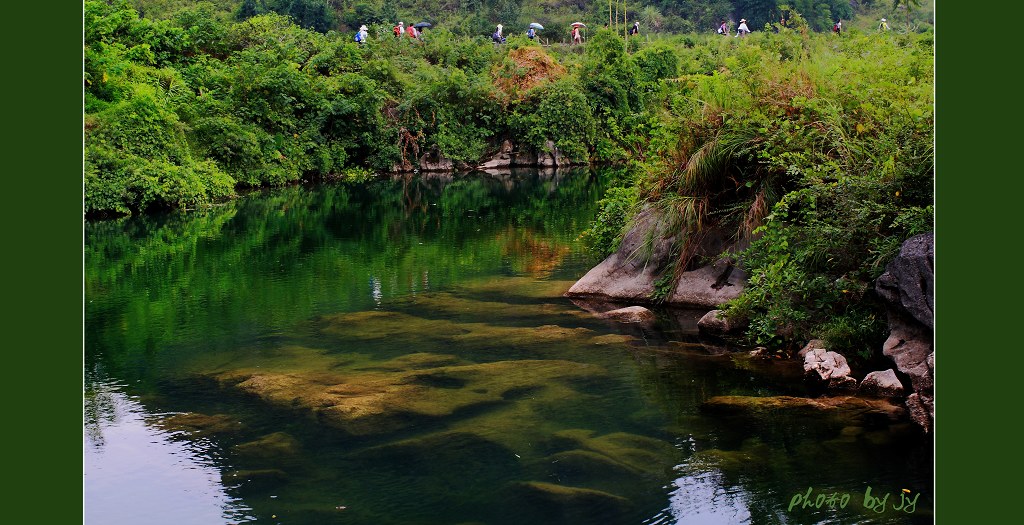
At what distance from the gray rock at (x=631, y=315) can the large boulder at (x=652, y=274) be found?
0.53 meters

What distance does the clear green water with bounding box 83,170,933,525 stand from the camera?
6.09 metres

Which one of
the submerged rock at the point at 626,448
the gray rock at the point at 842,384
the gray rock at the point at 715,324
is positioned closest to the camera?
the submerged rock at the point at 626,448

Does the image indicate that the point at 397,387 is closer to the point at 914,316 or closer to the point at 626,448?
the point at 626,448

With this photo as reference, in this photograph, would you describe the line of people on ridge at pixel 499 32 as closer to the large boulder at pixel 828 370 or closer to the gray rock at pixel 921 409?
the large boulder at pixel 828 370

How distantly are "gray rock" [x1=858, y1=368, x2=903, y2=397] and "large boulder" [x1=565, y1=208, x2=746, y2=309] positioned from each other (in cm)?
300

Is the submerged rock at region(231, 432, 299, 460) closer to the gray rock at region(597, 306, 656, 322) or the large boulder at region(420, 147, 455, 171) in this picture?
the gray rock at region(597, 306, 656, 322)

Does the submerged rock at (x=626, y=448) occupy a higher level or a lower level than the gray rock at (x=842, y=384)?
lower

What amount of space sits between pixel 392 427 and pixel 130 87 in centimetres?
1993

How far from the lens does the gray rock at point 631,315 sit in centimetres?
1095

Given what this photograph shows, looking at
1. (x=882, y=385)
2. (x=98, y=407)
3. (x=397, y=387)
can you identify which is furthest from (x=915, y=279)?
(x=98, y=407)

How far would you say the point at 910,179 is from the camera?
8.46m

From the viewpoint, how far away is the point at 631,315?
1100 centimetres

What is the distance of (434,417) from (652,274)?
5.05m

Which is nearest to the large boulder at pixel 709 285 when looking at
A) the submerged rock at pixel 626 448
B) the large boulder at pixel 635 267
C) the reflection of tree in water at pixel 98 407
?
the large boulder at pixel 635 267
